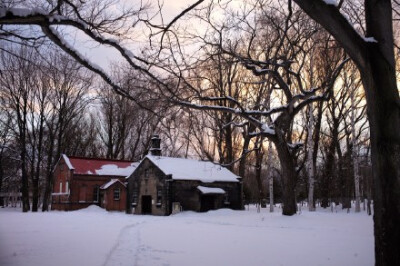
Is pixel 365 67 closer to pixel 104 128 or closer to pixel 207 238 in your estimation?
pixel 207 238

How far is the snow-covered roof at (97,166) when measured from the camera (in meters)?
45.0

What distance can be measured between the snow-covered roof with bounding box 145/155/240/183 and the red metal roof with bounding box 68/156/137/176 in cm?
1072

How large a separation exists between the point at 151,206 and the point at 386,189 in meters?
31.7

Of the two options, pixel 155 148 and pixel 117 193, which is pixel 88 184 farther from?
pixel 155 148

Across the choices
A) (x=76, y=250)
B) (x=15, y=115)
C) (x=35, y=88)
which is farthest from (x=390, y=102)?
(x=15, y=115)

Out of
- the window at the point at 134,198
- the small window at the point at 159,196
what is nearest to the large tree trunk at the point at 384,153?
the small window at the point at 159,196

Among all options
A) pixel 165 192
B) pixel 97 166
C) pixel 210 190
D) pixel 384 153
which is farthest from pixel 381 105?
pixel 97 166

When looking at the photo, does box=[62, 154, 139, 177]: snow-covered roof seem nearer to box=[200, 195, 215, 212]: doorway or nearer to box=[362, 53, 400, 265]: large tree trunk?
box=[200, 195, 215, 212]: doorway

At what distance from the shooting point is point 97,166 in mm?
→ 46938

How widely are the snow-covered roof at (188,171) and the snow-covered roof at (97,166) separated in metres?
8.12

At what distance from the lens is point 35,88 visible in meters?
40.4

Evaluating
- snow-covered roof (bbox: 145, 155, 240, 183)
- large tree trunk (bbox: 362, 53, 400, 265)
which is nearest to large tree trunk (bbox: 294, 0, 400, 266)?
large tree trunk (bbox: 362, 53, 400, 265)

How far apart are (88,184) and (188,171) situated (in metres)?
15.1

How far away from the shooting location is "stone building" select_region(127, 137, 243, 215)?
3459 cm
